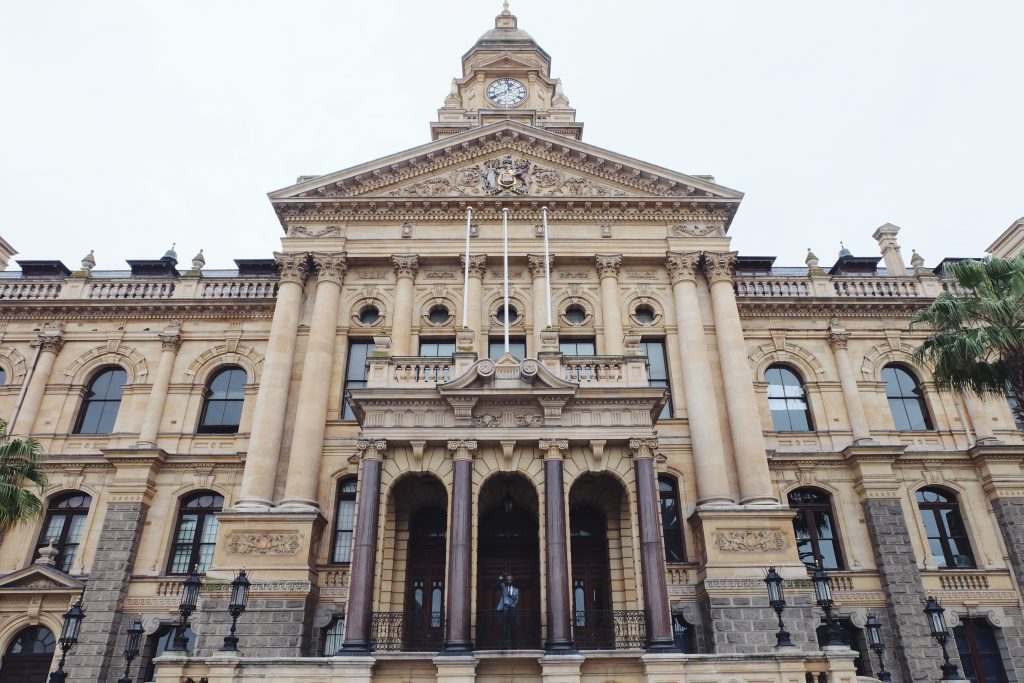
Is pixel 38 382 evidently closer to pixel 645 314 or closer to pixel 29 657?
pixel 29 657

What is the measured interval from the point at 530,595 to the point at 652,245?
13643 mm

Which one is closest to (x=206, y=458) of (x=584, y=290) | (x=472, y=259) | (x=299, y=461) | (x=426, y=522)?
(x=299, y=461)

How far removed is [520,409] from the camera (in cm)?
2058

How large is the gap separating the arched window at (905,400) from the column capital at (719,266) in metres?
8.09

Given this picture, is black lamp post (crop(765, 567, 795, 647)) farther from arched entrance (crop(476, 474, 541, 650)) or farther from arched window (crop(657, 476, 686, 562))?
arched entrance (crop(476, 474, 541, 650))

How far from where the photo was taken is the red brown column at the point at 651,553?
A: 1767cm

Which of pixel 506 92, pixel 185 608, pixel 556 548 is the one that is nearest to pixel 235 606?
pixel 185 608

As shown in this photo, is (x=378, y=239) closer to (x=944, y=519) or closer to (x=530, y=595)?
(x=530, y=595)

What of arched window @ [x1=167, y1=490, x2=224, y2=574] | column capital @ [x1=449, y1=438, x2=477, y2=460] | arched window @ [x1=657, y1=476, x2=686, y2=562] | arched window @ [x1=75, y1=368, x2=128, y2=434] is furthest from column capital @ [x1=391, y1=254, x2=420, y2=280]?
arched window @ [x1=75, y1=368, x2=128, y2=434]

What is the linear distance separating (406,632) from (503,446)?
18.2ft

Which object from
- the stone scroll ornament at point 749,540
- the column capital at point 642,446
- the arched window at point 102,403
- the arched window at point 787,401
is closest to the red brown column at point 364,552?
the column capital at point 642,446

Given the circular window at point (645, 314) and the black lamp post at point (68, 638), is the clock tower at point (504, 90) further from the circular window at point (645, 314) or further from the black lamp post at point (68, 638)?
the black lamp post at point (68, 638)

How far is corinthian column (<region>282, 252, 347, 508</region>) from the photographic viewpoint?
75.5 ft

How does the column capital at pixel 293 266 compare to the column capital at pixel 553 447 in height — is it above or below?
above
